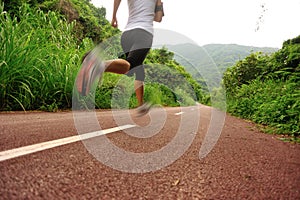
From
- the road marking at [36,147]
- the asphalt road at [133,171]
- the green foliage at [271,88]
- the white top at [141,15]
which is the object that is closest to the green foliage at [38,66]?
the white top at [141,15]

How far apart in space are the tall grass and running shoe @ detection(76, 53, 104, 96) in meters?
1.76

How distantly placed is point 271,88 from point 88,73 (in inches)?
217

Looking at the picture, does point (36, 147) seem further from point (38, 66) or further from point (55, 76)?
point (55, 76)

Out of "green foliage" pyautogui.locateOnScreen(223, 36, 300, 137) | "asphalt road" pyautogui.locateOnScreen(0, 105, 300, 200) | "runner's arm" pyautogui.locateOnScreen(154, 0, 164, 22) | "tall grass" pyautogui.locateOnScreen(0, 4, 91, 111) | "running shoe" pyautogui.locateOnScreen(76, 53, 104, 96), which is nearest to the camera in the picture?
"asphalt road" pyautogui.locateOnScreen(0, 105, 300, 200)

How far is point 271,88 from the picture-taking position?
6.38 metres

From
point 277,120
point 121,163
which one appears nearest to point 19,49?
point 121,163

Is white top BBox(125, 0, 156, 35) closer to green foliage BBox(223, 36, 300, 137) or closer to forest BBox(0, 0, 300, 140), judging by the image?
forest BBox(0, 0, 300, 140)

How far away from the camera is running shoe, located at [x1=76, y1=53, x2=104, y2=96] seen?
235 centimetres

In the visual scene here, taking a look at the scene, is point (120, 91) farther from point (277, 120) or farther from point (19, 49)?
point (277, 120)

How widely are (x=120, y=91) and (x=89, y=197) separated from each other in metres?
6.10

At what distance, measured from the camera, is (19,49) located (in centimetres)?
386

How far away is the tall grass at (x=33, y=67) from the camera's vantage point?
3.73 m

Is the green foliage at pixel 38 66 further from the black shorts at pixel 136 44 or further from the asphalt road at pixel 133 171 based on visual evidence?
the asphalt road at pixel 133 171

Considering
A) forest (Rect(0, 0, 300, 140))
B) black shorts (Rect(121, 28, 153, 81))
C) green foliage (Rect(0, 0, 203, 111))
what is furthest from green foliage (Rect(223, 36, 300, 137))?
black shorts (Rect(121, 28, 153, 81))
